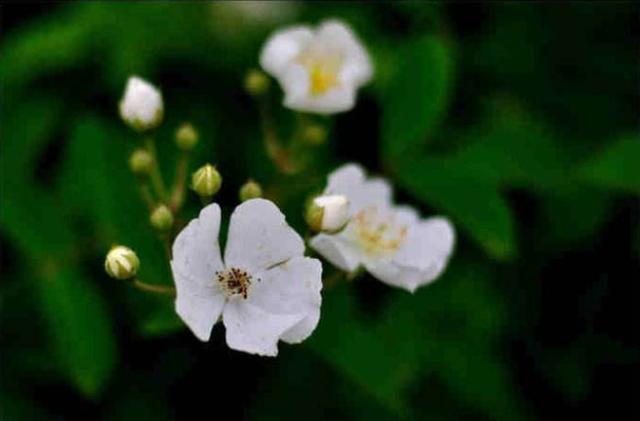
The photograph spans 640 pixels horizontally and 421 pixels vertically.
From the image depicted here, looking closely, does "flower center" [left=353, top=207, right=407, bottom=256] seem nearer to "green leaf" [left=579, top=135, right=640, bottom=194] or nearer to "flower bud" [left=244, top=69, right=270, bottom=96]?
"flower bud" [left=244, top=69, right=270, bottom=96]

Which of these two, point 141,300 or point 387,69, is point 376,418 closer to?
point 141,300

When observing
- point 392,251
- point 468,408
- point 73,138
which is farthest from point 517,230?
point 73,138

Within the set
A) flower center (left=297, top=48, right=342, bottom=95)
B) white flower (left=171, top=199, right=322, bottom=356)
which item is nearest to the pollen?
white flower (left=171, top=199, right=322, bottom=356)

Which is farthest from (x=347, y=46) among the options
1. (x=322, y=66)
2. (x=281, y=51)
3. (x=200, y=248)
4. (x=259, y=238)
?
(x=200, y=248)

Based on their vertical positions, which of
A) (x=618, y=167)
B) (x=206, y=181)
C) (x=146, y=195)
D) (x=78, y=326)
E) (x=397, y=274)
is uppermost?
(x=206, y=181)

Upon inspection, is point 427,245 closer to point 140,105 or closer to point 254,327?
point 254,327

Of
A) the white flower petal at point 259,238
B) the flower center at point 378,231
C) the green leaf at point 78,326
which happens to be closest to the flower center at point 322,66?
the flower center at point 378,231
